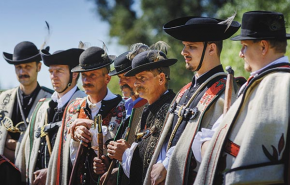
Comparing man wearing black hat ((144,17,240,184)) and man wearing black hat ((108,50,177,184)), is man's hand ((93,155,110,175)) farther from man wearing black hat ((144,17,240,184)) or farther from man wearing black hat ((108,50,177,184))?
man wearing black hat ((144,17,240,184))

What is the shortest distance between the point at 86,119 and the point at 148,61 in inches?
49.8

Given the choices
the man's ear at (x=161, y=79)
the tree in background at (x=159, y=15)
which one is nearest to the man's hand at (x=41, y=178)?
the man's ear at (x=161, y=79)

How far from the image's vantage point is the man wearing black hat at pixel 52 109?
6.42m

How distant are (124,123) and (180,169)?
1.41 metres

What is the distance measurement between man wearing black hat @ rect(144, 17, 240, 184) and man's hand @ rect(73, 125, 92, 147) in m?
1.35

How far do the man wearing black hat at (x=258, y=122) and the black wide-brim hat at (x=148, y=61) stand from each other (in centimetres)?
122

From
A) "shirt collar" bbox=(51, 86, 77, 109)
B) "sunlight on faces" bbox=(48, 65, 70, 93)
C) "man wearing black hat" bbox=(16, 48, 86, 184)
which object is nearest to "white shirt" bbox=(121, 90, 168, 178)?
"man wearing black hat" bbox=(16, 48, 86, 184)

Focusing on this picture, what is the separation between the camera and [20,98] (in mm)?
7660

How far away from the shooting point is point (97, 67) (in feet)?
19.0

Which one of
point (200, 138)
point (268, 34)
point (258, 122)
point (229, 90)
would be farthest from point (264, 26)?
point (200, 138)

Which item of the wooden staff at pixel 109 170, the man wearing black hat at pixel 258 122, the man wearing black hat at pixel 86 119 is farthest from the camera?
the man wearing black hat at pixel 86 119

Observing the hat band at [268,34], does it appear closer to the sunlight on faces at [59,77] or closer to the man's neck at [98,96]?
the man's neck at [98,96]

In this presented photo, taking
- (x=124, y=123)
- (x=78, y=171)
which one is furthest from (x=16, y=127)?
(x=124, y=123)

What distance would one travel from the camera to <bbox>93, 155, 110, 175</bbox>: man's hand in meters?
5.29
